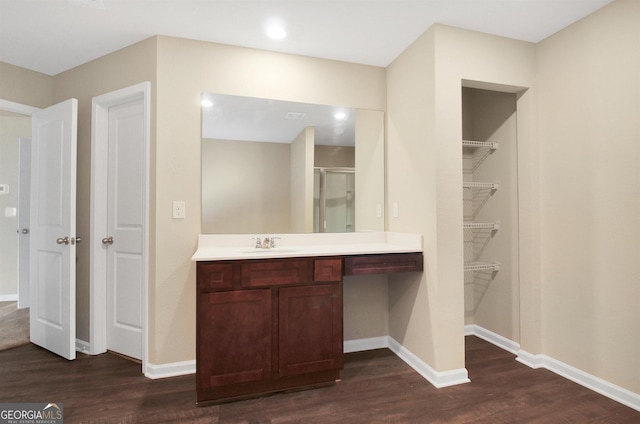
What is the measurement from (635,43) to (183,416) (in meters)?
3.39

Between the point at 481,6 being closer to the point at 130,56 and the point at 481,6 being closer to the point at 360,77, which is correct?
the point at 360,77

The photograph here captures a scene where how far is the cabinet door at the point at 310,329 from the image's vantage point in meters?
2.00

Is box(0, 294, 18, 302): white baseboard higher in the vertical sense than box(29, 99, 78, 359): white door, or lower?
lower

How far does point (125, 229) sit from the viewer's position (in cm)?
253

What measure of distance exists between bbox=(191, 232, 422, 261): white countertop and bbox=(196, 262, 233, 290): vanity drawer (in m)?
0.08

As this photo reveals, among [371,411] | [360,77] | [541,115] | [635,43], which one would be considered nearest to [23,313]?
[371,411]

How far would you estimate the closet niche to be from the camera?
2652 mm

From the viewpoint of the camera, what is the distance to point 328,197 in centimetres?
270

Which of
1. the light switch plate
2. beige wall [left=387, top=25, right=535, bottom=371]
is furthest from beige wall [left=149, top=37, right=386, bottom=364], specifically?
beige wall [left=387, top=25, right=535, bottom=371]

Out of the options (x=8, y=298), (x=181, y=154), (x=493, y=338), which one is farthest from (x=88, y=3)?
(x=8, y=298)

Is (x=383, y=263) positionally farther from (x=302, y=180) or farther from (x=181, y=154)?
(x=181, y=154)

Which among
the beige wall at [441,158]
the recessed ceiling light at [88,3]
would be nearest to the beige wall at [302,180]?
the beige wall at [441,158]

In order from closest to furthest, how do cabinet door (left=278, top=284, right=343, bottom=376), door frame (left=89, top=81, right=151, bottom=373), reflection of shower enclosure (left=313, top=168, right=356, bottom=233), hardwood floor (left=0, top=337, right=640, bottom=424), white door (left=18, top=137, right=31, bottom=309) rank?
hardwood floor (left=0, top=337, right=640, bottom=424) < cabinet door (left=278, top=284, right=343, bottom=376) < door frame (left=89, top=81, right=151, bottom=373) < reflection of shower enclosure (left=313, top=168, right=356, bottom=233) < white door (left=18, top=137, right=31, bottom=309)

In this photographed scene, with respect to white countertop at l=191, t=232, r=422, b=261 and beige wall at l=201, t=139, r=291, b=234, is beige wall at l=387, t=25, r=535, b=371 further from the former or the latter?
beige wall at l=201, t=139, r=291, b=234
